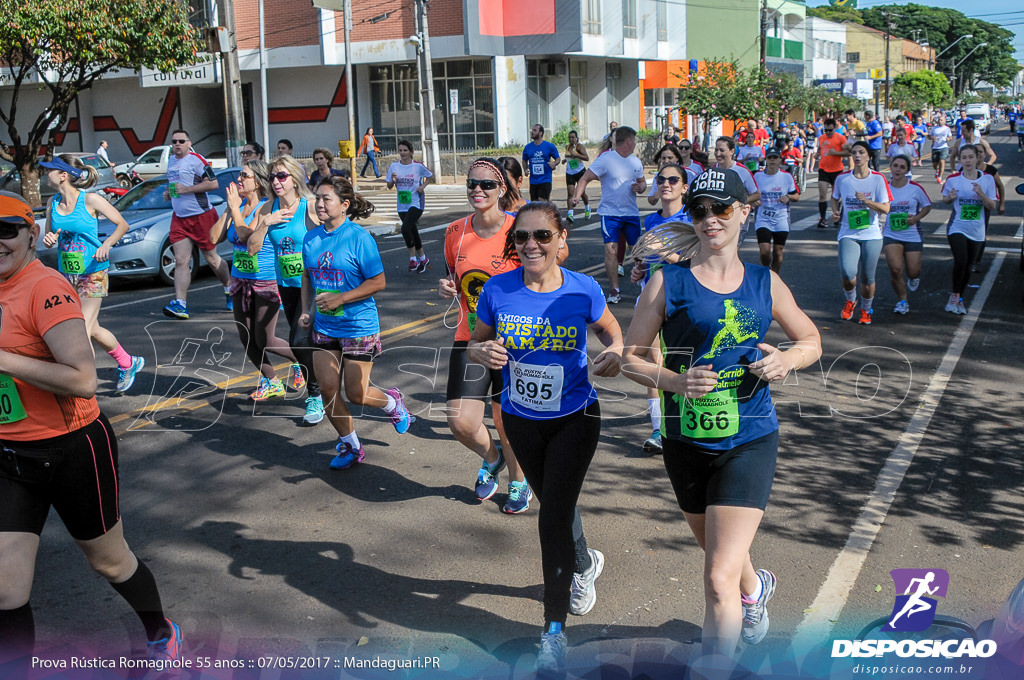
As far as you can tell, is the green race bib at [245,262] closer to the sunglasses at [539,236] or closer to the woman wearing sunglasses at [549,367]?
the woman wearing sunglasses at [549,367]

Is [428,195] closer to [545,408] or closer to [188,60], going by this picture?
[188,60]

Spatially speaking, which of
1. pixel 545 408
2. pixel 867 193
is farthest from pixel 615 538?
pixel 867 193

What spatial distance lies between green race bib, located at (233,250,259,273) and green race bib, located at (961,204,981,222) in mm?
7754

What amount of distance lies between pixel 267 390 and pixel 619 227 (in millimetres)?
4831

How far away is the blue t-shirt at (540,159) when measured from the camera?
2009 cm

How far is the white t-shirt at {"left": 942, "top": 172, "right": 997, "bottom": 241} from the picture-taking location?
35.3 feet

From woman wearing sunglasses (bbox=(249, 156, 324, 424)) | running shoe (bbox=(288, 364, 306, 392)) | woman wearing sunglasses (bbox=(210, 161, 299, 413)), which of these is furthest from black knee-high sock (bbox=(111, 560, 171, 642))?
running shoe (bbox=(288, 364, 306, 392))

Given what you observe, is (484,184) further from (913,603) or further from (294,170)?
(913,603)

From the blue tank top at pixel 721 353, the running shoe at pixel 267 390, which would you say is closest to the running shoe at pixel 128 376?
the running shoe at pixel 267 390

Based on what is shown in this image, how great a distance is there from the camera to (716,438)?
142 inches

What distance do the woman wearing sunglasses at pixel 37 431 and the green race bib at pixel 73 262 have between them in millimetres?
4671

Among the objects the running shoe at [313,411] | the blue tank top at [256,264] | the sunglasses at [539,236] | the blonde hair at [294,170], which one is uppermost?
the blonde hair at [294,170]

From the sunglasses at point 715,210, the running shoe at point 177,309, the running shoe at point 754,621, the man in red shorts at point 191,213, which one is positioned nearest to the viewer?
the sunglasses at point 715,210

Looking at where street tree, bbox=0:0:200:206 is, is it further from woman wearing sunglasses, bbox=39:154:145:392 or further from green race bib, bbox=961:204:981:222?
green race bib, bbox=961:204:981:222
